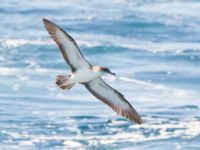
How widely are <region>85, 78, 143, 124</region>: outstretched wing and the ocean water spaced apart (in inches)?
130

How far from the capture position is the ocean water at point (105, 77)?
2031 cm

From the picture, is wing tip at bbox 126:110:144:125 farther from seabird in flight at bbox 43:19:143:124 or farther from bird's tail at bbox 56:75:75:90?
bird's tail at bbox 56:75:75:90

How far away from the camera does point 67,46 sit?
15.0 meters

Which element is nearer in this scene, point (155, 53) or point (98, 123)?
point (98, 123)

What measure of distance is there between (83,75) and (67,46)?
534 millimetres

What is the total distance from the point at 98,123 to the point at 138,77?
5049 mm

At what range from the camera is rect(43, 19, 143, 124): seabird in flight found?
14773 mm

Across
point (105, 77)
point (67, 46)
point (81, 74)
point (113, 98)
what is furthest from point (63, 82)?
point (105, 77)

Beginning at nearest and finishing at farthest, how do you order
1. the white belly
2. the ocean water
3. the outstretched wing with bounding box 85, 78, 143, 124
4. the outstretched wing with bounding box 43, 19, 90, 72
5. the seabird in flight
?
the outstretched wing with bounding box 43, 19, 90, 72
the seabird in flight
the white belly
the outstretched wing with bounding box 85, 78, 143, 124
the ocean water

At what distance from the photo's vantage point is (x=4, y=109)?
22312 millimetres

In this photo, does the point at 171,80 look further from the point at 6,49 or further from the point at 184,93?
the point at 6,49

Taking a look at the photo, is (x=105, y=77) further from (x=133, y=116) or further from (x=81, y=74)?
(x=81, y=74)

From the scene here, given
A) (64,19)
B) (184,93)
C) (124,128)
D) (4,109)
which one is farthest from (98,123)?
(64,19)

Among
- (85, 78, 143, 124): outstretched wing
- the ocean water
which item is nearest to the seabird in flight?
(85, 78, 143, 124): outstretched wing
